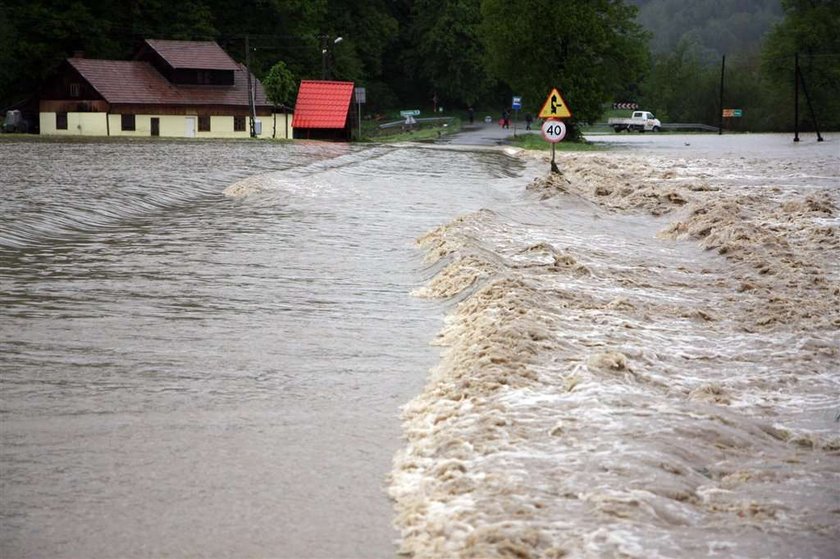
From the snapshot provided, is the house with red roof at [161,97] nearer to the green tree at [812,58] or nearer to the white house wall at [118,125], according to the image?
the white house wall at [118,125]

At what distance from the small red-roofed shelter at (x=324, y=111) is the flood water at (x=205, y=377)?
5290 centimetres

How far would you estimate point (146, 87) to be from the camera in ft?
256

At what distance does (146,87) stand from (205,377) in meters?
72.1

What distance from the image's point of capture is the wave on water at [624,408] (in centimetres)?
609

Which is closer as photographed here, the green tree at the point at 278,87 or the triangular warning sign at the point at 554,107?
the triangular warning sign at the point at 554,107

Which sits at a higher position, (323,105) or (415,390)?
(323,105)

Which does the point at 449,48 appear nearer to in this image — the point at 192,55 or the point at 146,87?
the point at 192,55

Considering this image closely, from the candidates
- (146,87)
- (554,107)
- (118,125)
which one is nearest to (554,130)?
(554,107)

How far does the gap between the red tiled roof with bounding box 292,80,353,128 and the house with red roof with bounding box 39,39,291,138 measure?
3.37 metres

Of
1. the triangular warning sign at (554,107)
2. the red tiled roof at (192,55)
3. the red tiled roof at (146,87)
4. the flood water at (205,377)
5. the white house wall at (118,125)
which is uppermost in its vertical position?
the red tiled roof at (192,55)

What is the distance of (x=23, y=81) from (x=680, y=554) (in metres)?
81.6

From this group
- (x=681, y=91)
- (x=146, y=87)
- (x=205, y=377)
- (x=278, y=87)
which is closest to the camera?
(x=205, y=377)

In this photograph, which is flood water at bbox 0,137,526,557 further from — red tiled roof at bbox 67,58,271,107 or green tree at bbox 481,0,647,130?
red tiled roof at bbox 67,58,271,107

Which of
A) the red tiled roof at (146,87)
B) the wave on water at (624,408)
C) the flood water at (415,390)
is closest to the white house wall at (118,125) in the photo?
the red tiled roof at (146,87)
